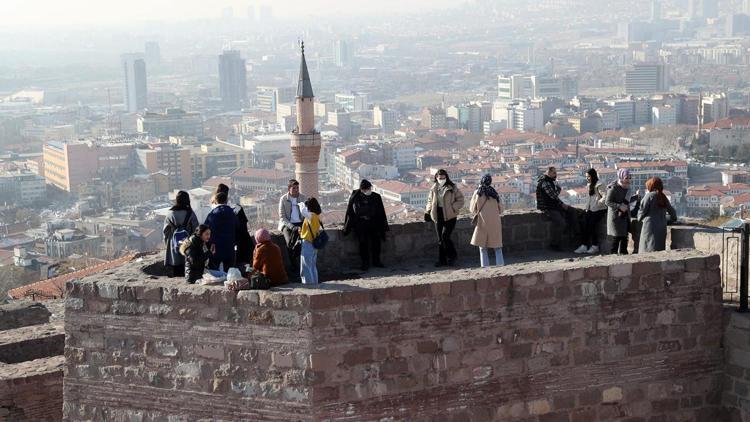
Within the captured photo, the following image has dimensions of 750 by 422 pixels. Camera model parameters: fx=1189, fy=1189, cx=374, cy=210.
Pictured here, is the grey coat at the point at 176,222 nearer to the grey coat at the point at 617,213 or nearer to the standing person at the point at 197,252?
the standing person at the point at 197,252

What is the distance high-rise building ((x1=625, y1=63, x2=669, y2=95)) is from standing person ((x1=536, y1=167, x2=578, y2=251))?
386 ft

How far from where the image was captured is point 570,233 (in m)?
6.70

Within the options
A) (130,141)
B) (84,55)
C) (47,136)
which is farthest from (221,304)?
(84,55)

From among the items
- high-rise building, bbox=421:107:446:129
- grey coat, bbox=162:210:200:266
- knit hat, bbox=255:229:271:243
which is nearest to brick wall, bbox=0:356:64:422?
grey coat, bbox=162:210:200:266

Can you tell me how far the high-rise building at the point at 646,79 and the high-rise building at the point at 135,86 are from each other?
51360 mm

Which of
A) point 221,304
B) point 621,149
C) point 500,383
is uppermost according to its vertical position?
point 221,304

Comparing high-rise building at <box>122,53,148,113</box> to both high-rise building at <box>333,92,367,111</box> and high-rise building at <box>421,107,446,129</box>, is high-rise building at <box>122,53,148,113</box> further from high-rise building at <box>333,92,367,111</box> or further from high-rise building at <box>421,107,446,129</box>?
high-rise building at <box>421,107,446,129</box>

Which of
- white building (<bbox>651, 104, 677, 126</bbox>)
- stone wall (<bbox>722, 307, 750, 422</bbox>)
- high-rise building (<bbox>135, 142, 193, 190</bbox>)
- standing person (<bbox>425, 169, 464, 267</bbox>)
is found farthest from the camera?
white building (<bbox>651, 104, 677, 126</bbox>)

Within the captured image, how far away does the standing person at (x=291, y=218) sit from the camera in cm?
595

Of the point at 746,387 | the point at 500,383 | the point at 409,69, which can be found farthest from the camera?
the point at 409,69

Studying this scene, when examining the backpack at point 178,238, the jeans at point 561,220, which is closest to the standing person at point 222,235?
the backpack at point 178,238

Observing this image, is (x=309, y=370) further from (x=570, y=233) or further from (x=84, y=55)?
(x=84, y=55)

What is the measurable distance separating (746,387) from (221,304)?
7.17 ft

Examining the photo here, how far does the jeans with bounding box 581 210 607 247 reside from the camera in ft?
21.4
